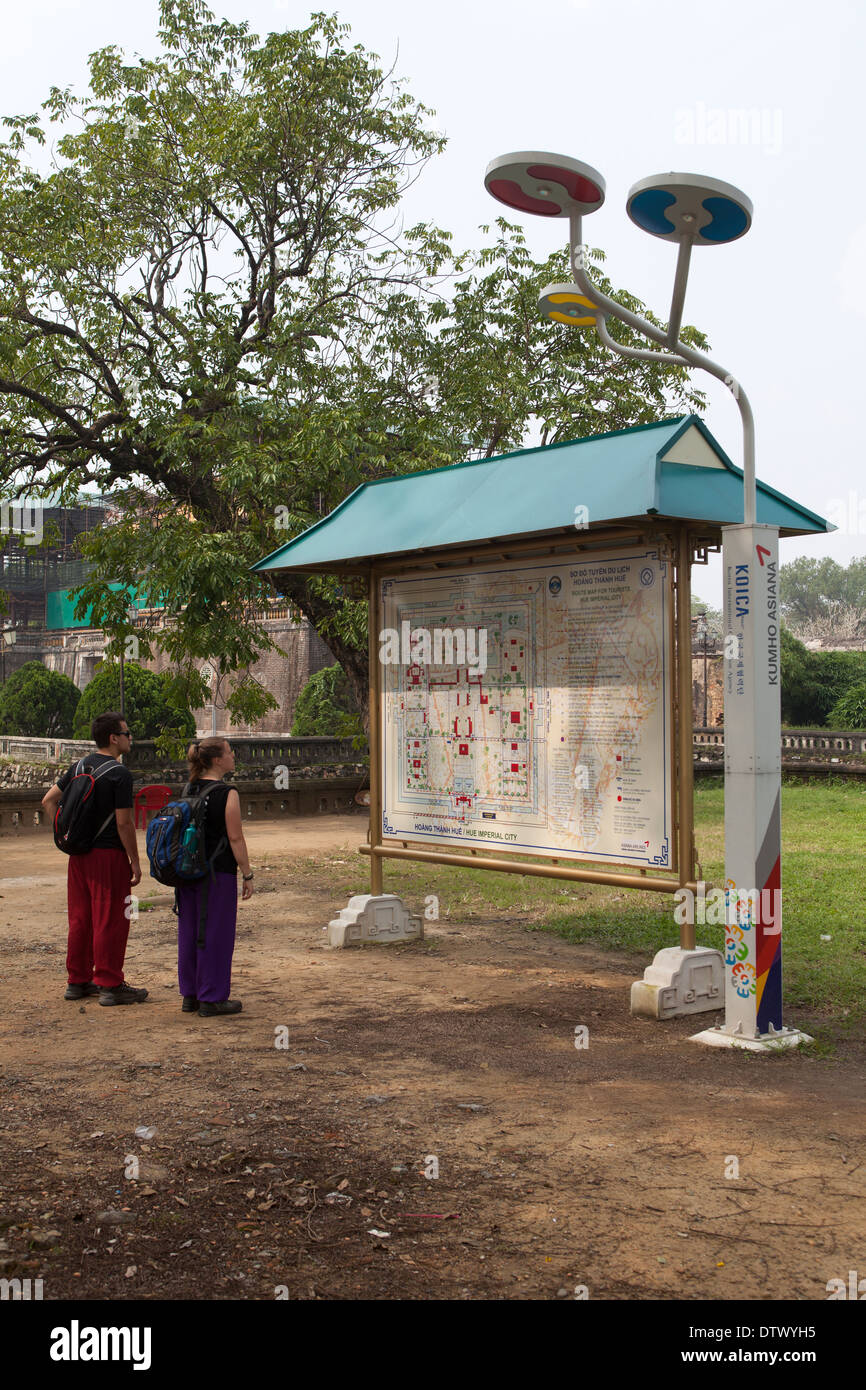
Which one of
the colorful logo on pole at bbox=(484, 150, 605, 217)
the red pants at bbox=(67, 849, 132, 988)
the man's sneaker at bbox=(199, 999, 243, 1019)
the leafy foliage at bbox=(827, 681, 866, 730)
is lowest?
the man's sneaker at bbox=(199, 999, 243, 1019)

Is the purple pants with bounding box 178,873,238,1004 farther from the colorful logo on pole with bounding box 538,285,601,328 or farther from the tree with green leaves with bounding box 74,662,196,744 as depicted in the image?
the tree with green leaves with bounding box 74,662,196,744

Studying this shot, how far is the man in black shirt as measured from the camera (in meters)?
7.52

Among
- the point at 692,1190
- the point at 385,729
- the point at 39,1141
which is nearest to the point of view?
the point at 692,1190

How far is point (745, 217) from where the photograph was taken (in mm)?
6555

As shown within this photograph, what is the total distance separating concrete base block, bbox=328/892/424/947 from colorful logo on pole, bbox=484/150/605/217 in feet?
17.8

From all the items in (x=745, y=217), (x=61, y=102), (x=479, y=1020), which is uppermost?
(x=61, y=102)

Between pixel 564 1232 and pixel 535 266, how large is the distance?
55.0 ft

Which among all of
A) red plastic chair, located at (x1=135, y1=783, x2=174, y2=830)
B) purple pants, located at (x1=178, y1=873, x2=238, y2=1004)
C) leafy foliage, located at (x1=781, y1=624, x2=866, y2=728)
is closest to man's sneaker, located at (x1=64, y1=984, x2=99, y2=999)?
purple pants, located at (x1=178, y1=873, x2=238, y2=1004)

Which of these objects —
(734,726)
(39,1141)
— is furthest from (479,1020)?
(39,1141)

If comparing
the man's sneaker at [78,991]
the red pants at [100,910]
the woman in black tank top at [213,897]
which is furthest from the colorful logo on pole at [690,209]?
the man's sneaker at [78,991]

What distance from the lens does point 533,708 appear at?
8.39 m

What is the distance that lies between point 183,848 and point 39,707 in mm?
29655

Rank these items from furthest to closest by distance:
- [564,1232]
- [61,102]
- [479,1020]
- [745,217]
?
[61,102] < [479,1020] < [745,217] < [564,1232]

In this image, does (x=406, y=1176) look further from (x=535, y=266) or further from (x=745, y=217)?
(x=535, y=266)
